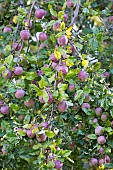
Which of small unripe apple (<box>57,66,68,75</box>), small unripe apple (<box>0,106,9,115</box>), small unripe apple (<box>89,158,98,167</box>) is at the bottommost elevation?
small unripe apple (<box>89,158,98,167</box>)

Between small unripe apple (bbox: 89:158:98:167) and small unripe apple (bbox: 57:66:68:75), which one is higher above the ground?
small unripe apple (bbox: 57:66:68:75)

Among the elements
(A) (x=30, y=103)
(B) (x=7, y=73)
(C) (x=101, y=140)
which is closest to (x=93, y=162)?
(C) (x=101, y=140)

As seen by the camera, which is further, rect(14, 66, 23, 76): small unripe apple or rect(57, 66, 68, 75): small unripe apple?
rect(14, 66, 23, 76): small unripe apple

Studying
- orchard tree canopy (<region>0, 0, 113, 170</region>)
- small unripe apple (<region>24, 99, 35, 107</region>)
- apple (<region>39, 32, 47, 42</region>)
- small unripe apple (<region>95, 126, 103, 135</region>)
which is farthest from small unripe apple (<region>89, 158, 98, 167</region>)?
apple (<region>39, 32, 47, 42</region>)

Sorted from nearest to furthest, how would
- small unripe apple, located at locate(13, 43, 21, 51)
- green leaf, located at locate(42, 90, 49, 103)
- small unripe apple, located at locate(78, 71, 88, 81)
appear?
green leaf, located at locate(42, 90, 49, 103) → small unripe apple, located at locate(78, 71, 88, 81) → small unripe apple, located at locate(13, 43, 21, 51)

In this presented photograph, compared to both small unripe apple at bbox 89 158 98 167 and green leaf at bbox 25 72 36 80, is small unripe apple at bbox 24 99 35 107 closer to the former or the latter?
green leaf at bbox 25 72 36 80

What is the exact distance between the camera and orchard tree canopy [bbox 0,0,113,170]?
3.71ft

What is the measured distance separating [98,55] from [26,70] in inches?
15.9

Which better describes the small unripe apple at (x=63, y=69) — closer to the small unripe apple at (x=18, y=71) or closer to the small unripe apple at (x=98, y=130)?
the small unripe apple at (x=18, y=71)

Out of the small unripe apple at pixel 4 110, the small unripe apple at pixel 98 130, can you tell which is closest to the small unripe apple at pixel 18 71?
the small unripe apple at pixel 4 110

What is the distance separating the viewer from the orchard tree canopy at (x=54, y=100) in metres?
1.13

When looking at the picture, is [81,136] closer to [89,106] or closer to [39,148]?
[89,106]

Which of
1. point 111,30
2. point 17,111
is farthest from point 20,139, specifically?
point 111,30

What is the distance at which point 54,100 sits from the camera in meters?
1.13
